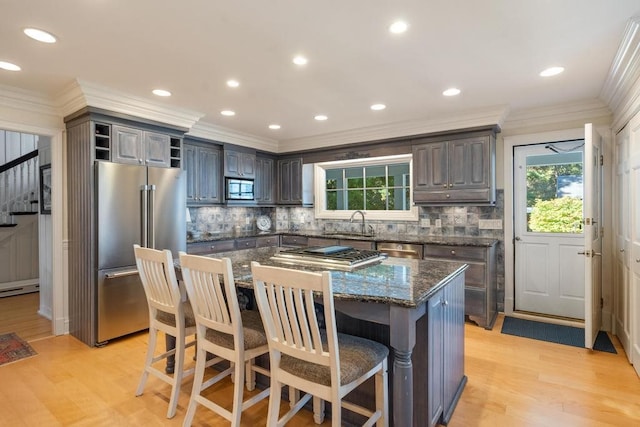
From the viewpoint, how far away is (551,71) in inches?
107

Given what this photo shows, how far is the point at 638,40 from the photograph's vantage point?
2113mm

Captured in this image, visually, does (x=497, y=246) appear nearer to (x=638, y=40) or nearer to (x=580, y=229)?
(x=580, y=229)

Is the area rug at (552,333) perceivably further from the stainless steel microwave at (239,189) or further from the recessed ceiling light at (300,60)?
the stainless steel microwave at (239,189)

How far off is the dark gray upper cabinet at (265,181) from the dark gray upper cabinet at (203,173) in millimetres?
692

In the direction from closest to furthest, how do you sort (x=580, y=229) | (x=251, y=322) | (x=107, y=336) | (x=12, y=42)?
(x=251, y=322)
(x=12, y=42)
(x=107, y=336)
(x=580, y=229)

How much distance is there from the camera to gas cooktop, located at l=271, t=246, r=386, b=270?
7.43 feet

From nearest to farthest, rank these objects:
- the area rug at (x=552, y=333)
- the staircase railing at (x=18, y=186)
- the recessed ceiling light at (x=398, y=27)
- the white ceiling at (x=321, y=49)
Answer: the white ceiling at (x=321, y=49) → the recessed ceiling light at (x=398, y=27) → the area rug at (x=552, y=333) → the staircase railing at (x=18, y=186)

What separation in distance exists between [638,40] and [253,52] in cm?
242

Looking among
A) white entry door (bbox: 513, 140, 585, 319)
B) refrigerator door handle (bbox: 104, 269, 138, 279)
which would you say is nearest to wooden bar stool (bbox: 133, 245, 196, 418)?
refrigerator door handle (bbox: 104, 269, 138, 279)

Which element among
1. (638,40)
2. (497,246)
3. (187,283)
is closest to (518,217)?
(497,246)

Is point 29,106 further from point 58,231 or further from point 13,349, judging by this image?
point 13,349

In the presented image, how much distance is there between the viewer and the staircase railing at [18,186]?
526 centimetres

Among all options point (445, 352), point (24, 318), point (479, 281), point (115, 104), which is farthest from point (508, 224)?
point (24, 318)

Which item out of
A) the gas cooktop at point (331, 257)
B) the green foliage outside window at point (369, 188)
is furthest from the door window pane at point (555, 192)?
the gas cooktop at point (331, 257)
